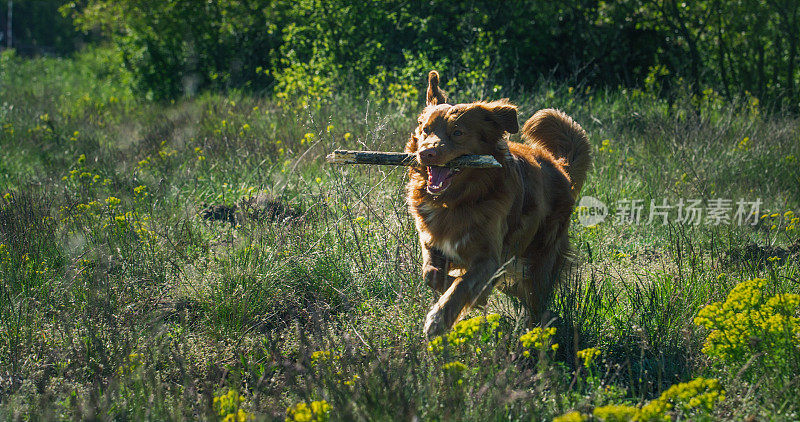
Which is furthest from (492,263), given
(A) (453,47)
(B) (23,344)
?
(A) (453,47)

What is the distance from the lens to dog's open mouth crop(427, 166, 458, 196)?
3.36m

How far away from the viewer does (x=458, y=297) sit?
3.19m

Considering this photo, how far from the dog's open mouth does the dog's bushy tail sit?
122 cm

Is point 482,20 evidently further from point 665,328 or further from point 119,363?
point 119,363

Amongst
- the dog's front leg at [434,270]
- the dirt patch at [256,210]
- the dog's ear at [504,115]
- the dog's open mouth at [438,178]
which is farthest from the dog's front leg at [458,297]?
the dirt patch at [256,210]

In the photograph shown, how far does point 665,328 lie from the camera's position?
132 inches

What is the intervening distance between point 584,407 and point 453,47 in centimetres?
809

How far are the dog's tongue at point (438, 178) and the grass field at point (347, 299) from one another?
45cm

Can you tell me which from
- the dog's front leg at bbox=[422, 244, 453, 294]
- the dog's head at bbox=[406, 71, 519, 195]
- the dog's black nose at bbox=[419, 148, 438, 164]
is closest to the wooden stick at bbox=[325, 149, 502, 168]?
the dog's head at bbox=[406, 71, 519, 195]

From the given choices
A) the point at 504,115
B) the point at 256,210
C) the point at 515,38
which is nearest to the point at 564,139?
the point at 504,115

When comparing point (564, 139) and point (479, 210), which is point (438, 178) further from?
point (564, 139)

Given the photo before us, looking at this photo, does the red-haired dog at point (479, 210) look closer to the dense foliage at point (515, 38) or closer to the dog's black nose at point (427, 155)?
the dog's black nose at point (427, 155)

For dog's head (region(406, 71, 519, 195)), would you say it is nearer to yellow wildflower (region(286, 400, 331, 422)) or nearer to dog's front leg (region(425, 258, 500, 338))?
dog's front leg (region(425, 258, 500, 338))

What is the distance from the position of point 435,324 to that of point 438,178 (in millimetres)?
802
